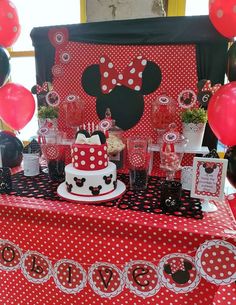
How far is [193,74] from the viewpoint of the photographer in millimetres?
1568

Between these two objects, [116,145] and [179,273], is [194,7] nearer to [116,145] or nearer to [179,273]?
[116,145]

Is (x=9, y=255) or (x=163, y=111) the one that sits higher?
(x=163, y=111)

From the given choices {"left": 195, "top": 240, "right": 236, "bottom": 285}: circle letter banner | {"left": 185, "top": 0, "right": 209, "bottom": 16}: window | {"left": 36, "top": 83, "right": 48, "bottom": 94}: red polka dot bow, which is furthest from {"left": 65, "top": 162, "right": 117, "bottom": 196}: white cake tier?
{"left": 185, "top": 0, "right": 209, "bottom": 16}: window

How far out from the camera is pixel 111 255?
1.16 m

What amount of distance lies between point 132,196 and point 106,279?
382 millimetres

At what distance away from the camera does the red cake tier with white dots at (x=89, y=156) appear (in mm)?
1246

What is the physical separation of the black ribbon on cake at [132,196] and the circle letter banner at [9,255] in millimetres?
246

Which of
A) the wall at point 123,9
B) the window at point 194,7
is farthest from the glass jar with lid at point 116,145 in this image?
the window at point 194,7

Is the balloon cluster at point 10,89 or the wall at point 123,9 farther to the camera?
the wall at point 123,9

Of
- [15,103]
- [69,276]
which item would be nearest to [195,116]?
[69,276]

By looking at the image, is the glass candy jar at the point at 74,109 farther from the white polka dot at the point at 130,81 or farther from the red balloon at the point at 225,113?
the red balloon at the point at 225,113

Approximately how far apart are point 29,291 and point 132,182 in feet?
2.41

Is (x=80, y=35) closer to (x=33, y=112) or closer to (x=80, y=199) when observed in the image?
(x=33, y=112)

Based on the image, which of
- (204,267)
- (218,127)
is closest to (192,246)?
(204,267)
